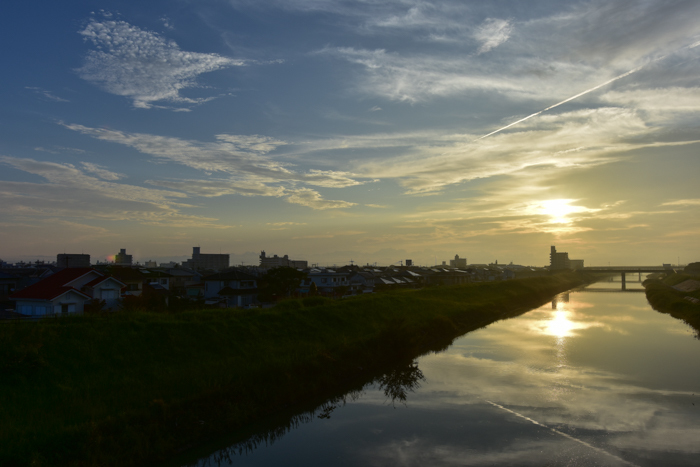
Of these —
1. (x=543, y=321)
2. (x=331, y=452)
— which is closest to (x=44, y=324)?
(x=331, y=452)

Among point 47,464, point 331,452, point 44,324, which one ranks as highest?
point 44,324

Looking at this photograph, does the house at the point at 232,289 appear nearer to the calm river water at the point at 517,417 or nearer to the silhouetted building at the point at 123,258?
the calm river water at the point at 517,417

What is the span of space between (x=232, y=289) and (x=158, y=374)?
3145 centimetres

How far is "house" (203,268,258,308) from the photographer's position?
47281mm

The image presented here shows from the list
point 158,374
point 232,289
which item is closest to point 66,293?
point 158,374

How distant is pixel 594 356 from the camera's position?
28.2 metres

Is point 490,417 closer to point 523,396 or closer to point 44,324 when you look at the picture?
point 523,396

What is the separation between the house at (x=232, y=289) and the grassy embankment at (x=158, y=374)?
1918 cm

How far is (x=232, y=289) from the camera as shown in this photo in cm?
4794

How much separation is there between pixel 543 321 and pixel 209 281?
36908 millimetres

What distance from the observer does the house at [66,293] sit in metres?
30.1

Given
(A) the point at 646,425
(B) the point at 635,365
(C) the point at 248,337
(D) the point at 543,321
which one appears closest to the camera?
(A) the point at 646,425

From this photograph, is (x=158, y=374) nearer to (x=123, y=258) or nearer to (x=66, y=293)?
(x=66, y=293)

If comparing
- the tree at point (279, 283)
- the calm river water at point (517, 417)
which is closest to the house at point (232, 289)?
the tree at point (279, 283)
